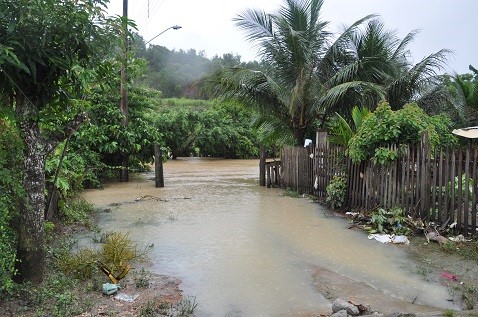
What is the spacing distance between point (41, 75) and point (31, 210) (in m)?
1.36

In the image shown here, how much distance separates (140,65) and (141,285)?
2561mm

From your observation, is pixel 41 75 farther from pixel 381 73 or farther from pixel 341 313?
pixel 381 73

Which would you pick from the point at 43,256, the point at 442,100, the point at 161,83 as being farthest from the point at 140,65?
the point at 161,83

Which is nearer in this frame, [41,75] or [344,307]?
[41,75]

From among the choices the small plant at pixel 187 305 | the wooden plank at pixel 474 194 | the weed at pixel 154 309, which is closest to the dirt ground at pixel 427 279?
the wooden plank at pixel 474 194

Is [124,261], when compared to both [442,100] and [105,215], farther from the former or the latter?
[442,100]

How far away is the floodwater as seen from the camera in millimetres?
4816

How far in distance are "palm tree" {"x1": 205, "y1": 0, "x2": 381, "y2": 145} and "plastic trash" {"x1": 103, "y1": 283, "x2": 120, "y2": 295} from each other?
983 centimetres

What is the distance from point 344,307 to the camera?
4230 mm

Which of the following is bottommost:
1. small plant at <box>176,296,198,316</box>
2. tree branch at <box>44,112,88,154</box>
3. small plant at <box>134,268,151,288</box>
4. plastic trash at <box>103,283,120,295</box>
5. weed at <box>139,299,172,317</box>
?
small plant at <box>176,296,198,316</box>

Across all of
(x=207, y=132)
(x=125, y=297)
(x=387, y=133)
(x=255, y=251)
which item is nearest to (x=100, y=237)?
(x=255, y=251)

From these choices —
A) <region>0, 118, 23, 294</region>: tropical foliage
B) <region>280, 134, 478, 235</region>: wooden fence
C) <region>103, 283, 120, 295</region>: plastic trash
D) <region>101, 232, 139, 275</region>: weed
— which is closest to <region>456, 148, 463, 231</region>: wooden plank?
<region>280, 134, 478, 235</region>: wooden fence

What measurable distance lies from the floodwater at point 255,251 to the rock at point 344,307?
0.15 m

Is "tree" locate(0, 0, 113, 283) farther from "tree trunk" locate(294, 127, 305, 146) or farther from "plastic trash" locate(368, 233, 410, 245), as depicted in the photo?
"tree trunk" locate(294, 127, 305, 146)
